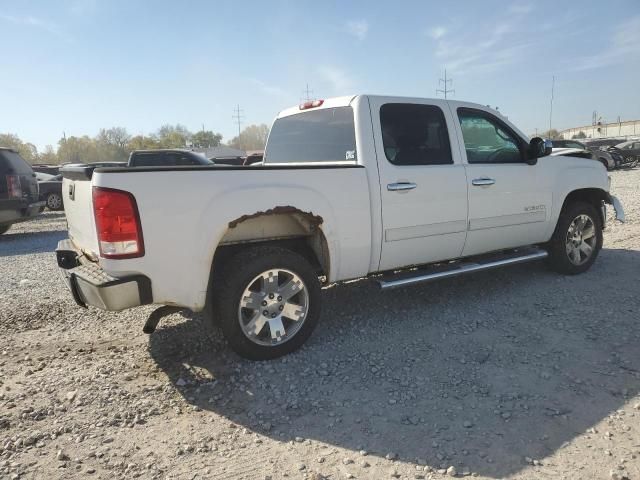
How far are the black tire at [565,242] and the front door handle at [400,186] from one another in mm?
2410

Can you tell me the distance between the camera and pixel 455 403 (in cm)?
299

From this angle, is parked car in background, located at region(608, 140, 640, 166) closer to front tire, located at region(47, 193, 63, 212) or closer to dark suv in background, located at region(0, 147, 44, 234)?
front tire, located at region(47, 193, 63, 212)

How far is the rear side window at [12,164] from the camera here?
9523 millimetres

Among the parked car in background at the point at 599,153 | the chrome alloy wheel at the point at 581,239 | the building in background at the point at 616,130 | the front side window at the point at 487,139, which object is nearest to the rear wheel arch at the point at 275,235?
the front side window at the point at 487,139

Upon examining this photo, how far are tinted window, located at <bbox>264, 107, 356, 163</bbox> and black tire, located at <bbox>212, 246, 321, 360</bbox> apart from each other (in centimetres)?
112

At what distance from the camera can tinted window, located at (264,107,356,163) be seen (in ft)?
13.7

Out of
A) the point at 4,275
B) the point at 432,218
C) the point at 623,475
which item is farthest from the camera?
the point at 4,275

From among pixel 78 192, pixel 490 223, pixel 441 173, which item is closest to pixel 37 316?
pixel 78 192

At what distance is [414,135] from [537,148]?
1.55 meters

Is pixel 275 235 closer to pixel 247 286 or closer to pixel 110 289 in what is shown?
pixel 247 286

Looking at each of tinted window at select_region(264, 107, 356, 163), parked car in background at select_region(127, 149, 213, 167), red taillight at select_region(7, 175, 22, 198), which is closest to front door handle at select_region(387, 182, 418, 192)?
tinted window at select_region(264, 107, 356, 163)

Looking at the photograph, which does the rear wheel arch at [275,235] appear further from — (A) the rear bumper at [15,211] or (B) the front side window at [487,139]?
(A) the rear bumper at [15,211]

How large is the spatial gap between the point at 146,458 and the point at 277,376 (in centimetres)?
111

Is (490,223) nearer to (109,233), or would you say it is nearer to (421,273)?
(421,273)
